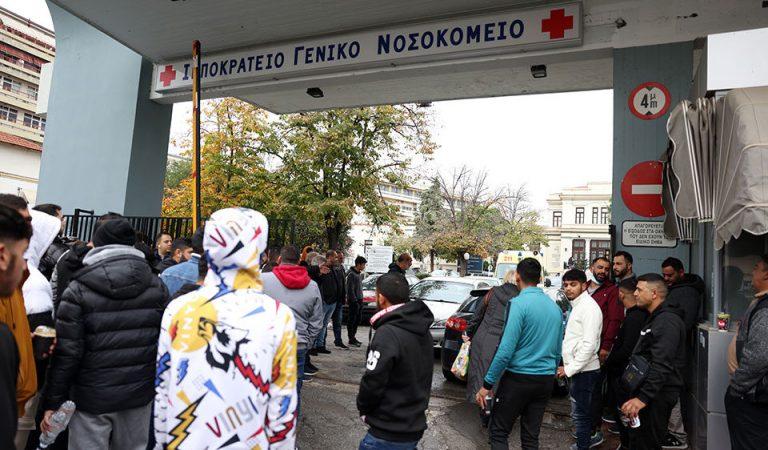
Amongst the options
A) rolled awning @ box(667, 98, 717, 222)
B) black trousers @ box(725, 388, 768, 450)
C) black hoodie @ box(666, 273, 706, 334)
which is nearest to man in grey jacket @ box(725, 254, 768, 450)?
black trousers @ box(725, 388, 768, 450)

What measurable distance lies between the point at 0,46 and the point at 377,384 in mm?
61703

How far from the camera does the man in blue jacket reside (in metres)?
4.09

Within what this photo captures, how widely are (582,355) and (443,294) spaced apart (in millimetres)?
6465

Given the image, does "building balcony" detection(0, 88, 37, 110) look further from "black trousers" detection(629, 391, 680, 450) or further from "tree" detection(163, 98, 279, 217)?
"black trousers" detection(629, 391, 680, 450)

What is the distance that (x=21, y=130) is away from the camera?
49719 mm

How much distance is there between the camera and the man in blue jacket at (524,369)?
13.4 feet

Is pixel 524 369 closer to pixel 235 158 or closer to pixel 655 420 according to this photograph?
pixel 655 420

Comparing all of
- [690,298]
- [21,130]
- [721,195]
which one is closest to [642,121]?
[690,298]

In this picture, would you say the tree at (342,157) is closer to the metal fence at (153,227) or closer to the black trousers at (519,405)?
the metal fence at (153,227)

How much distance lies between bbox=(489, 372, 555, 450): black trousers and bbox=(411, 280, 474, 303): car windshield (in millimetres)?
6821

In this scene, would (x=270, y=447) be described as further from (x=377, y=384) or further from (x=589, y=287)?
(x=589, y=287)

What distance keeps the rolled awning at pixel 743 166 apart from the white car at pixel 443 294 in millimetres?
6340

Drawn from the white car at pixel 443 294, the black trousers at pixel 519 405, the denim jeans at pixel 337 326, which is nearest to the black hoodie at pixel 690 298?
the black trousers at pixel 519 405

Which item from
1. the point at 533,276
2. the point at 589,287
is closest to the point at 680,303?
the point at 589,287
